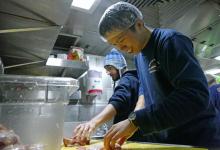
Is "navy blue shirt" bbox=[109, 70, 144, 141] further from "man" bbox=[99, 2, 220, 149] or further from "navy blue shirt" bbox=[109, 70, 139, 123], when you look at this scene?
"man" bbox=[99, 2, 220, 149]

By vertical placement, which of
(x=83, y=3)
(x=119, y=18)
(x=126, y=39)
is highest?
(x=83, y=3)

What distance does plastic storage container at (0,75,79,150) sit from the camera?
0.85 meters

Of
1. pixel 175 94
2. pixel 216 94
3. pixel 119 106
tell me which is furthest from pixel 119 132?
pixel 216 94

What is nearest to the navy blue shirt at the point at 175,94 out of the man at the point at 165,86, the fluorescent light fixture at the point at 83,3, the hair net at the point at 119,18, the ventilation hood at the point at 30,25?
the man at the point at 165,86

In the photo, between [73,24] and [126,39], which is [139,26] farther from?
[73,24]

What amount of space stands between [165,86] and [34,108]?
0.62m

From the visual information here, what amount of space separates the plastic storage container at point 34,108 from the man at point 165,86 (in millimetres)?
237

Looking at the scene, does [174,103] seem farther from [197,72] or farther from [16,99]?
[16,99]

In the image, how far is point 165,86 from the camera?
3.67 feet

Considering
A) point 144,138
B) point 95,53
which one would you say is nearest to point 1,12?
point 144,138

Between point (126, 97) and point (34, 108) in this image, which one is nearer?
point (34, 108)

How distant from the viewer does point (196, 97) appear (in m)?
0.88

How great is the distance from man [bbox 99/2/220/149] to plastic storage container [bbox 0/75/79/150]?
24cm

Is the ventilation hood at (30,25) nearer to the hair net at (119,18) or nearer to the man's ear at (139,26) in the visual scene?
the hair net at (119,18)
